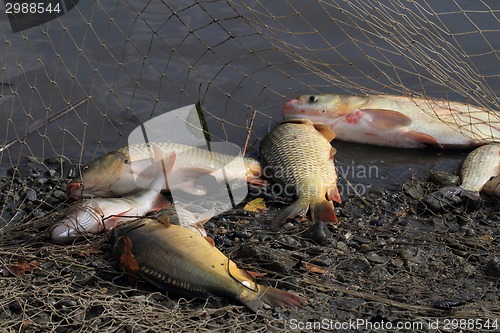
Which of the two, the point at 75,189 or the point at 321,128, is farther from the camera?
the point at 321,128

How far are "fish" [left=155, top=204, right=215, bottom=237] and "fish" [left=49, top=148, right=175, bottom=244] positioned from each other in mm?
187

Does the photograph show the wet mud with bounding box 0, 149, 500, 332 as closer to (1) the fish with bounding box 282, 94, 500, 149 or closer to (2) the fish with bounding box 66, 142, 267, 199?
(2) the fish with bounding box 66, 142, 267, 199

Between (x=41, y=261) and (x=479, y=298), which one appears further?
(x=41, y=261)

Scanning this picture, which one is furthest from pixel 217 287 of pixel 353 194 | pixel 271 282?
pixel 353 194

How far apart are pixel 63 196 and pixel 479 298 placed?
353 cm

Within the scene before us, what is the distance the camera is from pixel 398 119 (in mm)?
8039

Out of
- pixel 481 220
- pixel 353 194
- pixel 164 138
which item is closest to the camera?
pixel 481 220

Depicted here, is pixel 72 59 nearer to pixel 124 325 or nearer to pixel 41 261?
pixel 41 261

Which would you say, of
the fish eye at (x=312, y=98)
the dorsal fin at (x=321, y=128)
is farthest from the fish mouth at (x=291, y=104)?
the dorsal fin at (x=321, y=128)

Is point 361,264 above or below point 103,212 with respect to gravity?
above

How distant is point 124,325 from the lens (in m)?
4.84

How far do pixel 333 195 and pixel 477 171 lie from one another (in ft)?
4.46

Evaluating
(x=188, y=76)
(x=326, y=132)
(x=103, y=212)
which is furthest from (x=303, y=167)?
(x=188, y=76)

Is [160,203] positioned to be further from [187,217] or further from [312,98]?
[312,98]
